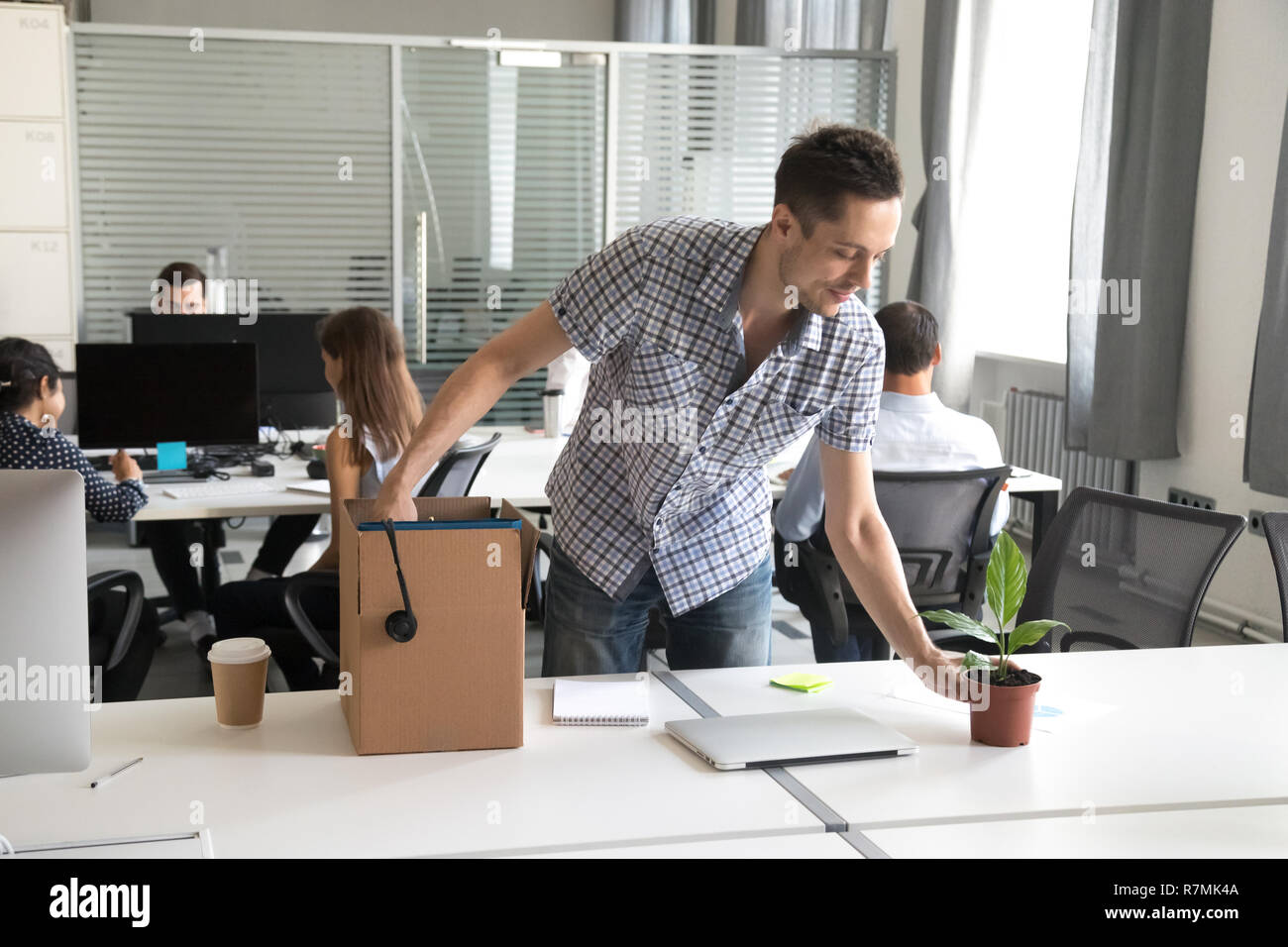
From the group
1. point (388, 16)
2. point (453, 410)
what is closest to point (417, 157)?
point (388, 16)

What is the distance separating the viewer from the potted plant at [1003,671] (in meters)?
1.58

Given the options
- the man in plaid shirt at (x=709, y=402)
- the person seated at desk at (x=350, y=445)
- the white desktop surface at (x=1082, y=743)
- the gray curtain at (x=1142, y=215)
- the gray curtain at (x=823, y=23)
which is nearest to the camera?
the white desktop surface at (x=1082, y=743)

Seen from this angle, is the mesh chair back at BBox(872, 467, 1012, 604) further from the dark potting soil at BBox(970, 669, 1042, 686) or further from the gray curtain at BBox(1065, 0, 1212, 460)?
the gray curtain at BBox(1065, 0, 1212, 460)

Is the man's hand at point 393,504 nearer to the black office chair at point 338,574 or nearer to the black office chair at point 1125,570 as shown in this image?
the black office chair at point 338,574

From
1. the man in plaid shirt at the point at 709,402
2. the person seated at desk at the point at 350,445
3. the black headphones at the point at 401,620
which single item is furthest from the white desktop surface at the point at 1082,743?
the person seated at desk at the point at 350,445

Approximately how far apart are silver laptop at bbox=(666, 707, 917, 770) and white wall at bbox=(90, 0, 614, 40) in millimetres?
7145

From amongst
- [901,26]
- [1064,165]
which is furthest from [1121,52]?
[901,26]

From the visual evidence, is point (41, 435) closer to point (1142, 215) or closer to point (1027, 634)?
point (1027, 634)

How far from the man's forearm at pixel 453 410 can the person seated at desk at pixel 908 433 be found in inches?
53.5

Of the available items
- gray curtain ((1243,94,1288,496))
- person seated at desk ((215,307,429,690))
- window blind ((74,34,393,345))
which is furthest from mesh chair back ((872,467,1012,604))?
window blind ((74,34,393,345))

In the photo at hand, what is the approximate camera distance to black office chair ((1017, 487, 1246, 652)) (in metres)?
2.29

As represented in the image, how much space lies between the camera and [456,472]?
118 inches
